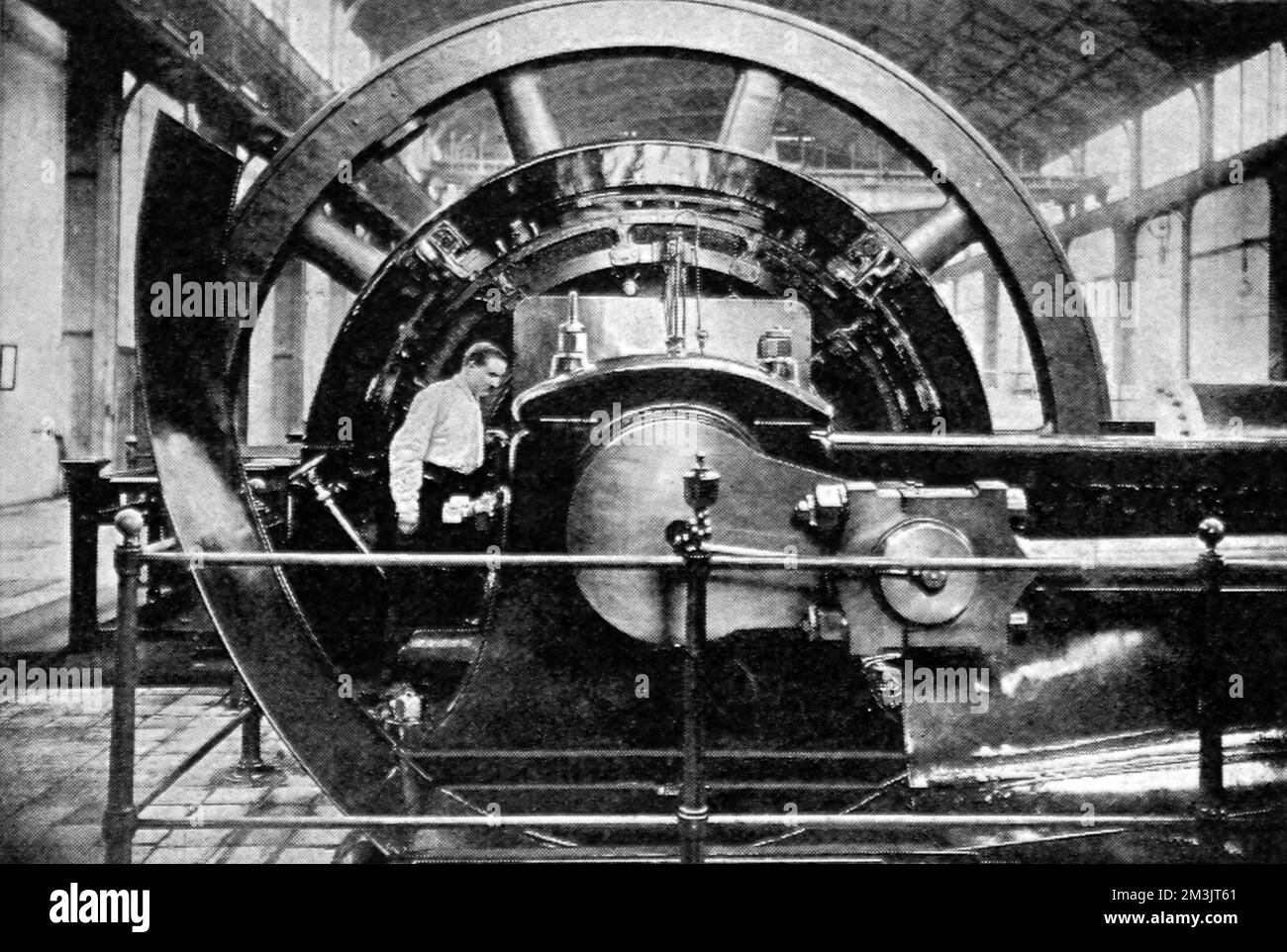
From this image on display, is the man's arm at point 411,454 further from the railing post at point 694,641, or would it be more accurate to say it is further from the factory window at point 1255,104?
the factory window at point 1255,104

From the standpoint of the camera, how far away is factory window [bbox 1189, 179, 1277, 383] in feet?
27.2

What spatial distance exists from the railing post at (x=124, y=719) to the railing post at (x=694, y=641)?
128cm

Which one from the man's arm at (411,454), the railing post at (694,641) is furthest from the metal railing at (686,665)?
the man's arm at (411,454)

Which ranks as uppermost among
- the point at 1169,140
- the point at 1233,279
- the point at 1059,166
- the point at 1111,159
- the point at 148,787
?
the point at 1059,166

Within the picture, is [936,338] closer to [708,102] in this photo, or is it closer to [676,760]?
[676,760]

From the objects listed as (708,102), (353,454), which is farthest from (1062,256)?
(708,102)

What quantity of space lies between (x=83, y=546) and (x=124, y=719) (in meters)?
3.24

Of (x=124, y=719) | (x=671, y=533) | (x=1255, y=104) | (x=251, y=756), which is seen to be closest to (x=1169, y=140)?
(x=1255, y=104)

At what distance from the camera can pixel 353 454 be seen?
331 cm

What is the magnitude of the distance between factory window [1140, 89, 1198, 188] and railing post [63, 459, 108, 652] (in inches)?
420

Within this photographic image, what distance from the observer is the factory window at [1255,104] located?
6047 mm

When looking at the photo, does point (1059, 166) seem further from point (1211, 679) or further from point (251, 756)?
point (251, 756)

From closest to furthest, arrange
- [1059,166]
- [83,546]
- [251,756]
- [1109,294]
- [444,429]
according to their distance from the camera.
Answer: [444,429] < [251,756] < [83,546] < [1109,294] < [1059,166]

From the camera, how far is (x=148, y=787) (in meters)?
A: 3.38
